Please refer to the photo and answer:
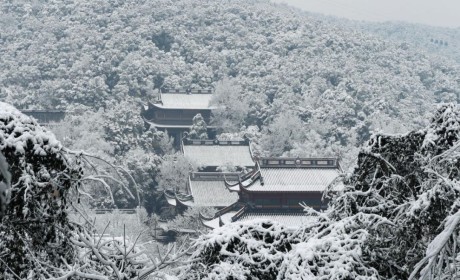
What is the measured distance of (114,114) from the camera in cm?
5497

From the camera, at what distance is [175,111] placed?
191 feet

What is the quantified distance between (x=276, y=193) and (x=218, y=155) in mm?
16757

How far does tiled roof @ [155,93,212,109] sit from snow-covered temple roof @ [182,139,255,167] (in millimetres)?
8028

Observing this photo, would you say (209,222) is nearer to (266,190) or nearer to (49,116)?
(266,190)

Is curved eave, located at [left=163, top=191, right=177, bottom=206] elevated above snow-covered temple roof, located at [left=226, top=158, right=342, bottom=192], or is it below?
below

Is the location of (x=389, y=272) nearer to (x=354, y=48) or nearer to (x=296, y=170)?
(x=296, y=170)

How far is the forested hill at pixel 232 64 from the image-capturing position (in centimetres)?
6462

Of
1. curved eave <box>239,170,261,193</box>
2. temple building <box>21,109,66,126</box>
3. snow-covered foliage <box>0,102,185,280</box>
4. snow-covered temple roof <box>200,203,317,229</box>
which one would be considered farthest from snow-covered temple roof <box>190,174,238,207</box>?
snow-covered foliage <box>0,102,185,280</box>

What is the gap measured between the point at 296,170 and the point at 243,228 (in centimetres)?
2893

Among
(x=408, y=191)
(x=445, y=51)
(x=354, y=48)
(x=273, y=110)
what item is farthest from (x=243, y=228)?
(x=445, y=51)

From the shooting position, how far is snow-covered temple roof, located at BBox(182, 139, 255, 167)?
4894 centimetres

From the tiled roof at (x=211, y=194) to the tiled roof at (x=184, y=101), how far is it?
1638 cm

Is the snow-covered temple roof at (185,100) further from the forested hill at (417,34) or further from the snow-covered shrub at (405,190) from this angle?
the forested hill at (417,34)

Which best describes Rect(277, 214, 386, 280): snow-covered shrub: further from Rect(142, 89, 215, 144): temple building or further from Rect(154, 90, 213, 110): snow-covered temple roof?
Rect(154, 90, 213, 110): snow-covered temple roof
